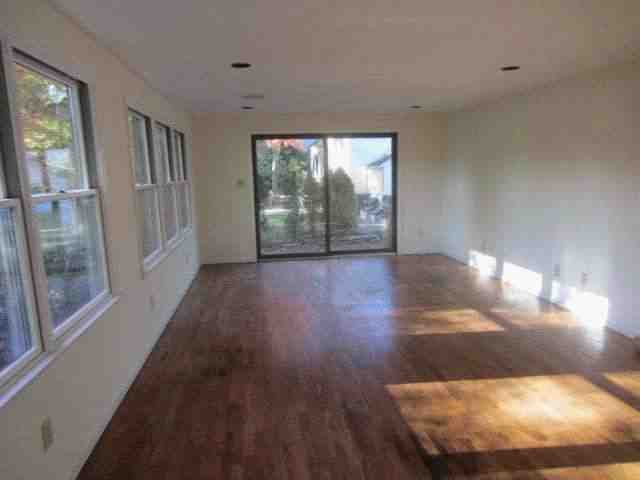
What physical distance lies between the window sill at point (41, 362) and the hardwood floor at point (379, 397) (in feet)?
2.10

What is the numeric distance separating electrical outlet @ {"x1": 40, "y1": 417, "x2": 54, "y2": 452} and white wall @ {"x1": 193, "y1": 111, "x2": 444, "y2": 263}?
17.1 ft

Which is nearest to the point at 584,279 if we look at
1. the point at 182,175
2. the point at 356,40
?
the point at 356,40

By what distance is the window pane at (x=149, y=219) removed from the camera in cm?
383

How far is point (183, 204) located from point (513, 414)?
4.70 m

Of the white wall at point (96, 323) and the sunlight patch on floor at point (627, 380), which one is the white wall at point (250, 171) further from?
the sunlight patch on floor at point (627, 380)

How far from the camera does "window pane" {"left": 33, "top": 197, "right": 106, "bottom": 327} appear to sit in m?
2.17

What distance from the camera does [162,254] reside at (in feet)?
14.2

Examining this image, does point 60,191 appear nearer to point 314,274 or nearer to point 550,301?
point 314,274

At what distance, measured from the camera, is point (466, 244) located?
663cm

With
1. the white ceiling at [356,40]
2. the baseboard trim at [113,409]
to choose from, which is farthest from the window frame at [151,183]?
the baseboard trim at [113,409]

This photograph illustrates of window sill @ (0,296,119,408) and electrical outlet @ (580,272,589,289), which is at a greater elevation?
window sill @ (0,296,119,408)

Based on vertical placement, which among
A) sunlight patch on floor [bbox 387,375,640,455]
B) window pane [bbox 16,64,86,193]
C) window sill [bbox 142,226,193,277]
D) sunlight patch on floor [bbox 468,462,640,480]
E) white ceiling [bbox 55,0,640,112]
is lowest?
sunlight patch on floor [bbox 468,462,640,480]

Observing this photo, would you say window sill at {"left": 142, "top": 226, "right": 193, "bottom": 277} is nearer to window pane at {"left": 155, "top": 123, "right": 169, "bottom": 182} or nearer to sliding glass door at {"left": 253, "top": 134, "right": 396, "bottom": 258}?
window pane at {"left": 155, "top": 123, "right": 169, "bottom": 182}

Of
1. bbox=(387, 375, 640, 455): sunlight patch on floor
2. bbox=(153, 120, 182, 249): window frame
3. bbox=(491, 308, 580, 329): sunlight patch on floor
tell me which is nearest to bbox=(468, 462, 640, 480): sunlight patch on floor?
bbox=(387, 375, 640, 455): sunlight patch on floor
